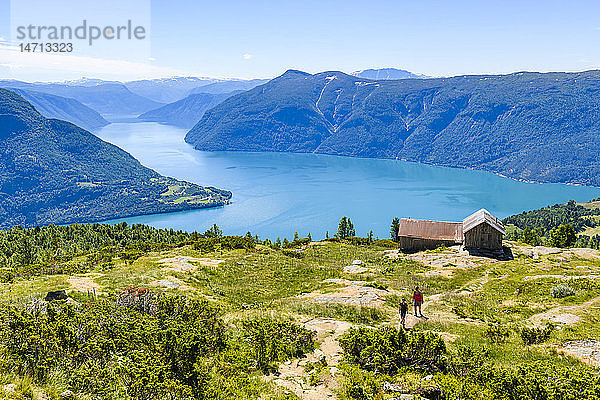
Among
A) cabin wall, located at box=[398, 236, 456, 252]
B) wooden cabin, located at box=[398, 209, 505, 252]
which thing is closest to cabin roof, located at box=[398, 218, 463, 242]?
wooden cabin, located at box=[398, 209, 505, 252]

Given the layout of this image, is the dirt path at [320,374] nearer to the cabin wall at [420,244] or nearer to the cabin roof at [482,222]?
the cabin roof at [482,222]

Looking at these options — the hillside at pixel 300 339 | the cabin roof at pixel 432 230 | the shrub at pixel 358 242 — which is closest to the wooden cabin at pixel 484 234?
the cabin roof at pixel 432 230

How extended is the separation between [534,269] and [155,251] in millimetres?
42812

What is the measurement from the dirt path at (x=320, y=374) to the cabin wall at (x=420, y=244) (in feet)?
124

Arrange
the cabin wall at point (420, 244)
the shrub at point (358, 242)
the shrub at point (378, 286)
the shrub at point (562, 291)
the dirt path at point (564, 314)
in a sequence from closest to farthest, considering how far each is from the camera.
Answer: the dirt path at point (564, 314)
the shrub at point (562, 291)
the shrub at point (378, 286)
the cabin wall at point (420, 244)
the shrub at point (358, 242)

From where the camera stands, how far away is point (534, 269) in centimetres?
3544

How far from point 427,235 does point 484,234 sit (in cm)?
749

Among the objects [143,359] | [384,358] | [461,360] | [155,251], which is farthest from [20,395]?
[155,251]

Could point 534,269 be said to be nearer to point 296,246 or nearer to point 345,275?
point 345,275

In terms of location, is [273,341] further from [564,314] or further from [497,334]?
[564,314]

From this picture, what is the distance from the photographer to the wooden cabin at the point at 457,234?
156 ft

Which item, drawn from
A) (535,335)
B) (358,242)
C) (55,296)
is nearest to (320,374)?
(535,335)

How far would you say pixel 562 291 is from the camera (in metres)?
24.5

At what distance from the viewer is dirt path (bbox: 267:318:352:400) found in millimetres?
12516
